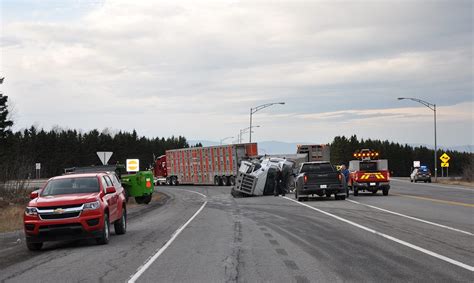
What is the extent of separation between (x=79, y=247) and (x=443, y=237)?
8519 mm

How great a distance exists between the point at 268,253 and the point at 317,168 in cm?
1935

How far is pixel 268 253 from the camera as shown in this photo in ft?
39.3

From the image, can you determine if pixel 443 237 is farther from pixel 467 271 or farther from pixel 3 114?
pixel 3 114

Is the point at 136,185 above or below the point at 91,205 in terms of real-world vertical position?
below

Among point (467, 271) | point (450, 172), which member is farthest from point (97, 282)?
point (450, 172)

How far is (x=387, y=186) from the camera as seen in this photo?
35.2m

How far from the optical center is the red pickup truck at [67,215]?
520 inches

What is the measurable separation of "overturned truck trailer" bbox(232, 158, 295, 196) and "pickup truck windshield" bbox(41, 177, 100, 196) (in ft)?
79.0

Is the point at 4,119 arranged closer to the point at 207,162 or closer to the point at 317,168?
the point at 207,162

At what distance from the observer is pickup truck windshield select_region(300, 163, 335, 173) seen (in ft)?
101

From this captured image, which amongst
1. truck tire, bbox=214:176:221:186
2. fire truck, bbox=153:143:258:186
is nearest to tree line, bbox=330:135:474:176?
fire truck, bbox=153:143:258:186

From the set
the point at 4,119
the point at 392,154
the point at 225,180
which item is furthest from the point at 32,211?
the point at 392,154

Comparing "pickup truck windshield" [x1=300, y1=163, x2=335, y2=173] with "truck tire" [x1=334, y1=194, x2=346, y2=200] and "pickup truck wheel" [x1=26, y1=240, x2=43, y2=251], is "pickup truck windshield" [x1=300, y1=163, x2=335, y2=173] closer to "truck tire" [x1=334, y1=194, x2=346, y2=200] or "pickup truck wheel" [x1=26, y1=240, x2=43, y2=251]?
"truck tire" [x1=334, y1=194, x2=346, y2=200]

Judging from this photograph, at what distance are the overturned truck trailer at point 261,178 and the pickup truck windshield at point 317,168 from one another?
7821mm
